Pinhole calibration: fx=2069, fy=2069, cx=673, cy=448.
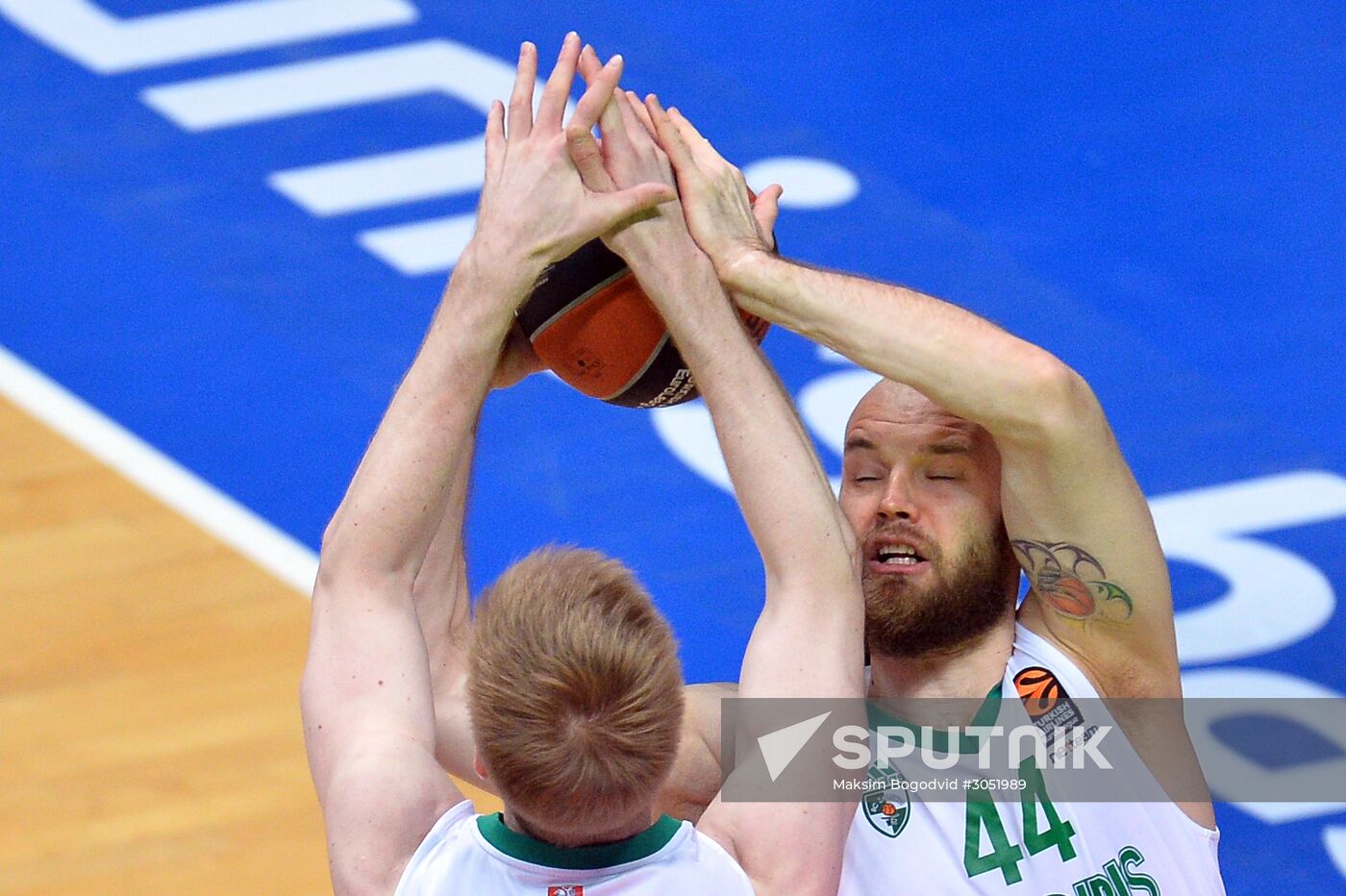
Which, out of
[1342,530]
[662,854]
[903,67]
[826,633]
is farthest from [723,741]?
[903,67]

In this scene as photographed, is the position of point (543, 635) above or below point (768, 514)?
below

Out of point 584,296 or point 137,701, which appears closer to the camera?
point 584,296

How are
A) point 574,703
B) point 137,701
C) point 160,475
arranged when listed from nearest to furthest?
point 574,703 → point 137,701 → point 160,475

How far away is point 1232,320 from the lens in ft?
23.3

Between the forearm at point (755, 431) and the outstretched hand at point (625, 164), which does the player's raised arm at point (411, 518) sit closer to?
the outstretched hand at point (625, 164)

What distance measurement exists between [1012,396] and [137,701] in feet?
10.7

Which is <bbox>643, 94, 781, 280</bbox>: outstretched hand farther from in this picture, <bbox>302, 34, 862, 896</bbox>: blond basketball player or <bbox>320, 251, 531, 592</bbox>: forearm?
<bbox>320, 251, 531, 592</bbox>: forearm

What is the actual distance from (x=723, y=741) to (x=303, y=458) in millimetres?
3117

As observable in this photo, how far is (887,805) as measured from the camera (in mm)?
3910

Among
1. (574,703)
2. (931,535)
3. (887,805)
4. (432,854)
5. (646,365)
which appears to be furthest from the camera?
(931,535)

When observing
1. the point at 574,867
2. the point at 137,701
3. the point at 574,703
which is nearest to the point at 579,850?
the point at 574,867

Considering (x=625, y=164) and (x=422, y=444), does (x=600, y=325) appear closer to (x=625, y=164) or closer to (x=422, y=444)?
(x=625, y=164)

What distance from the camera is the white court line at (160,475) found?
645cm

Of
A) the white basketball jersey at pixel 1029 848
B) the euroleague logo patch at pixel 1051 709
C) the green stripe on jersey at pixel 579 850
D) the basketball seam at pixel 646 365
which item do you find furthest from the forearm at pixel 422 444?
the euroleague logo patch at pixel 1051 709
